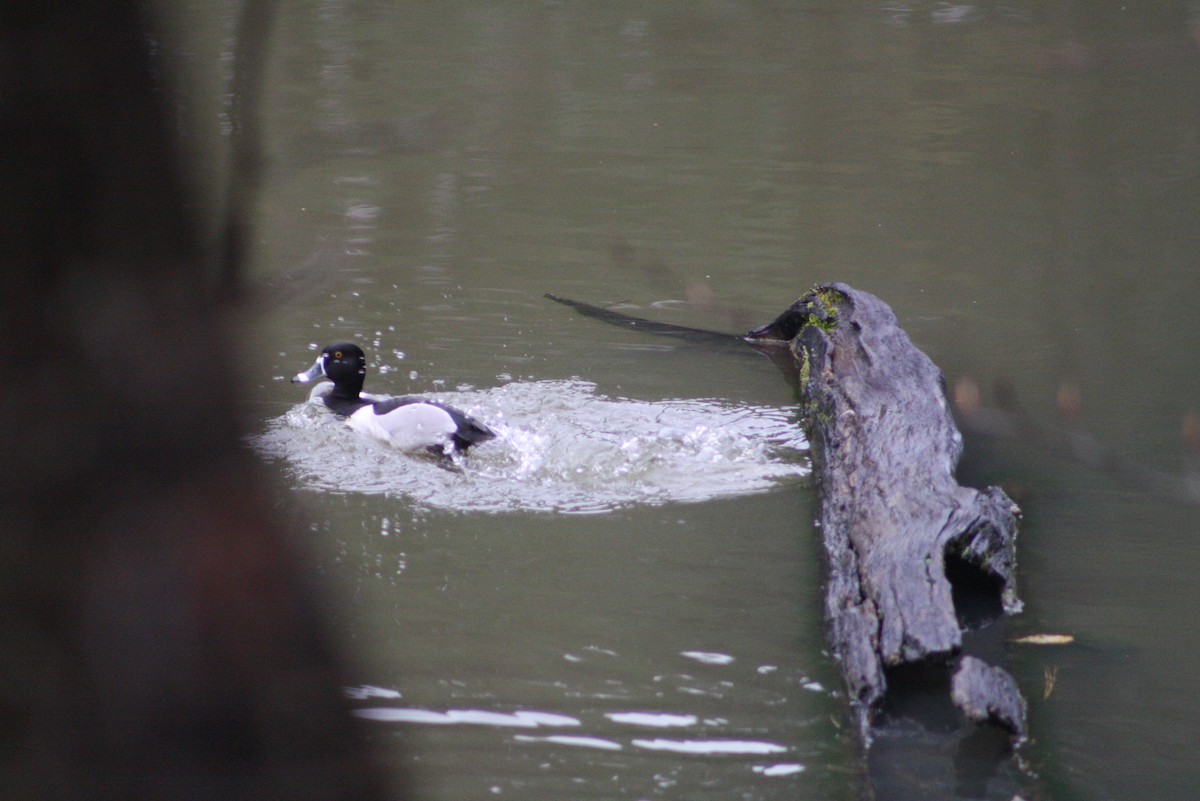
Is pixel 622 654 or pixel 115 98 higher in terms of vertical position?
pixel 115 98

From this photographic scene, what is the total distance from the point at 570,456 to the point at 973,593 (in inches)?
88.7

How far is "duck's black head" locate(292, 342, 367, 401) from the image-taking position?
6773 millimetres

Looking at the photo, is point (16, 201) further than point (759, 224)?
No

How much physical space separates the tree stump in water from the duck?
5.94ft

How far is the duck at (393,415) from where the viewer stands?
6102mm

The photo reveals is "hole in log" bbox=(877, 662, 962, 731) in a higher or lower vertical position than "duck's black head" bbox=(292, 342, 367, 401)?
lower

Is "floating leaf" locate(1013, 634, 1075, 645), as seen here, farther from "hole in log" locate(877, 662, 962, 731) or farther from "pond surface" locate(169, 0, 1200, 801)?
"hole in log" locate(877, 662, 962, 731)

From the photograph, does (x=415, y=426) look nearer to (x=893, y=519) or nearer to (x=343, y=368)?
(x=343, y=368)

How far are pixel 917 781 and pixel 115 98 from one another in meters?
3.00

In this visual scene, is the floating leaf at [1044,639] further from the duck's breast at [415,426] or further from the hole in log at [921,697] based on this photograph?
the duck's breast at [415,426]

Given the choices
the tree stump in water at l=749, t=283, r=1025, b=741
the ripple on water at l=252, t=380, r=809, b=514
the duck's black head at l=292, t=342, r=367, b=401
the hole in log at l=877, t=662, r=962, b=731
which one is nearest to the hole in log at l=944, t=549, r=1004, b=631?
the tree stump in water at l=749, t=283, r=1025, b=741

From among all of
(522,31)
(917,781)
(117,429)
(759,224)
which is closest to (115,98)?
(117,429)

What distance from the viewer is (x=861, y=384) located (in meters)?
6.22

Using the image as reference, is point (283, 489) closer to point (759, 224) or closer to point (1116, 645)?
point (1116, 645)
